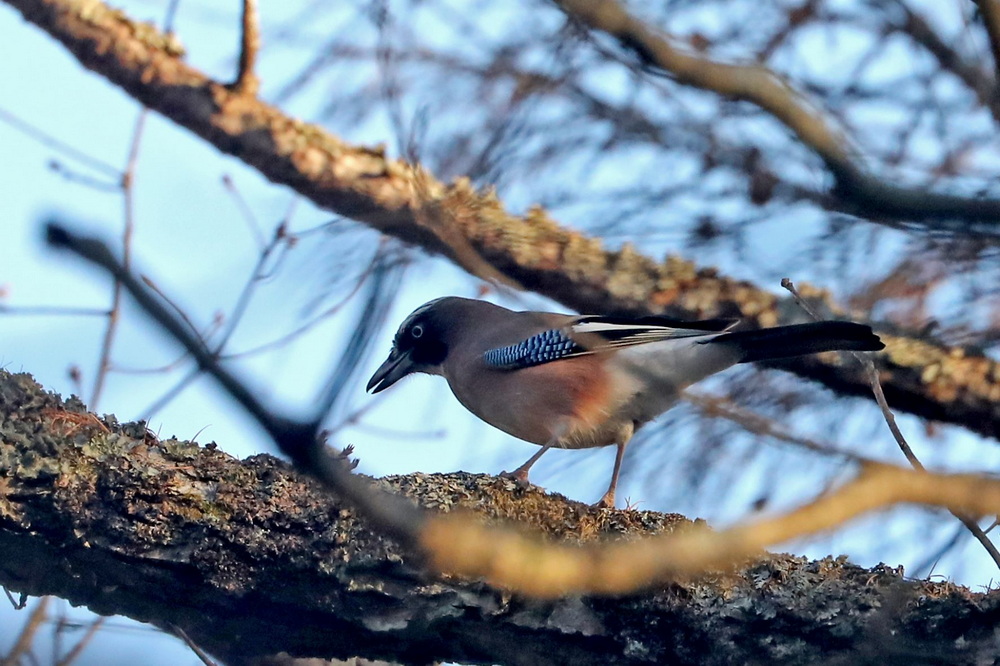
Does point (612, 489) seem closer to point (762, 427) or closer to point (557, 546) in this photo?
point (762, 427)

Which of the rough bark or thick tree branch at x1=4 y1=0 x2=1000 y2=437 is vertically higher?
thick tree branch at x1=4 y1=0 x2=1000 y2=437

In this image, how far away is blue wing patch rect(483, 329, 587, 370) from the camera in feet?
17.1

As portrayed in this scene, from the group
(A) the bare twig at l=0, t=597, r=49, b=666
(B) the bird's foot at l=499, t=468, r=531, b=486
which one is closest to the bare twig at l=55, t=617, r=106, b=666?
(A) the bare twig at l=0, t=597, r=49, b=666

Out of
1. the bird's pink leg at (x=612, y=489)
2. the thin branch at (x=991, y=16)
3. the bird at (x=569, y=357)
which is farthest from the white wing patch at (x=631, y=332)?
the thin branch at (x=991, y=16)

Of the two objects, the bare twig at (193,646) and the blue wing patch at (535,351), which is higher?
the blue wing patch at (535,351)

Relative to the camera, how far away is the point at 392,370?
5871 mm

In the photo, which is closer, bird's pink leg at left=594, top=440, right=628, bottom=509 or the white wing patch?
bird's pink leg at left=594, top=440, right=628, bottom=509

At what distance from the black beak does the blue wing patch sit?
2.05 ft

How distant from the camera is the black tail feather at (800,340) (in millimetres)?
3941

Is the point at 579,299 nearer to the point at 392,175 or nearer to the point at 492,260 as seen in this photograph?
the point at 392,175

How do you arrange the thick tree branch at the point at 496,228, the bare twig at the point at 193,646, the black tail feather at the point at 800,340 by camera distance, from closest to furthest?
the bare twig at the point at 193,646
the black tail feather at the point at 800,340
the thick tree branch at the point at 496,228

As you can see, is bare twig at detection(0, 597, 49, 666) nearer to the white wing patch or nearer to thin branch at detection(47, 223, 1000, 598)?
thin branch at detection(47, 223, 1000, 598)

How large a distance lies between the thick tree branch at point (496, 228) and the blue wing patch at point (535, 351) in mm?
273

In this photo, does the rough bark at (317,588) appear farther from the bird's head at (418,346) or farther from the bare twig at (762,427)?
the bird's head at (418,346)
